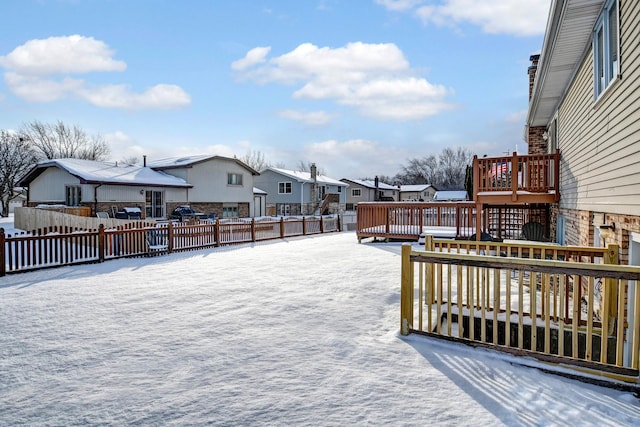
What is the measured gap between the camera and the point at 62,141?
1714 inches

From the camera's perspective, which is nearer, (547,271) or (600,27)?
(547,271)

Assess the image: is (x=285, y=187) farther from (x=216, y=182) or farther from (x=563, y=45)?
(x=563, y=45)

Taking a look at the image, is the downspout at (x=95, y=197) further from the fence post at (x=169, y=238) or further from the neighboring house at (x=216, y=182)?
the fence post at (x=169, y=238)

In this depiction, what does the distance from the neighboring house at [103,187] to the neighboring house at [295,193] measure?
1298 cm

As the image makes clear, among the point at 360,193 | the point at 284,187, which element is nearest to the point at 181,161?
the point at 284,187

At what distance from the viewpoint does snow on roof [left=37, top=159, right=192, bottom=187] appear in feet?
63.9

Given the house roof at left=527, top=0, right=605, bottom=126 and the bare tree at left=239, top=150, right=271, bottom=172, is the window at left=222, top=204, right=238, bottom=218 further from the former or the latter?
the bare tree at left=239, top=150, right=271, bottom=172

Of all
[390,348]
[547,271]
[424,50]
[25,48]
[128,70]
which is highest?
[25,48]

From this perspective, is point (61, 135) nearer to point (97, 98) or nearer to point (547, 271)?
point (97, 98)

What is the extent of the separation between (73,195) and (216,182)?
8.49 metres

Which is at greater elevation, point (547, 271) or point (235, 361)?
point (547, 271)

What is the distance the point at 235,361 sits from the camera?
3.61 meters

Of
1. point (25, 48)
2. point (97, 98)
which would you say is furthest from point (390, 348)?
point (97, 98)

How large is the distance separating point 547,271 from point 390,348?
5.68 feet
